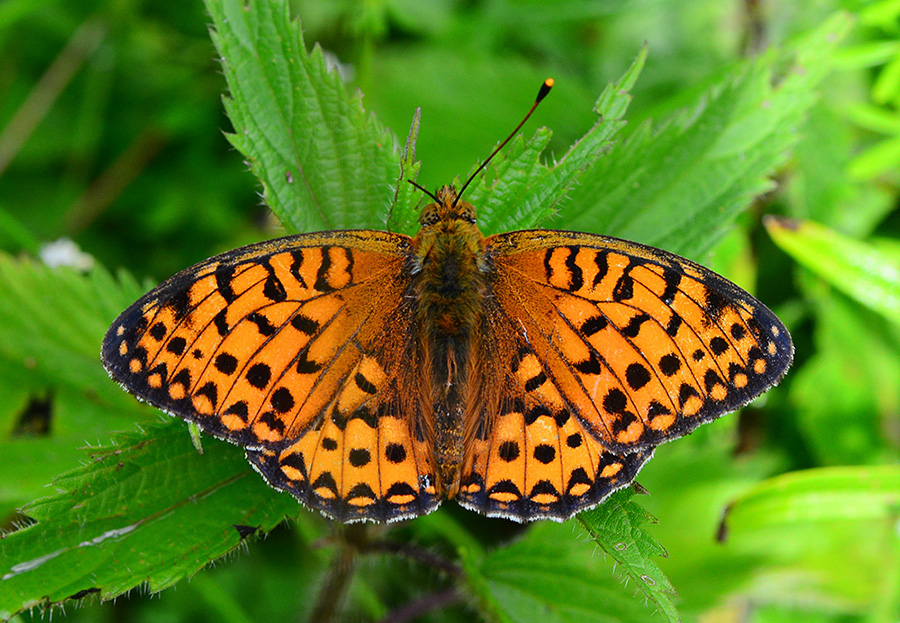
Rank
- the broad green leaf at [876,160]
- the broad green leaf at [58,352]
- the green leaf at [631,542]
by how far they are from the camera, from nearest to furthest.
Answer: the green leaf at [631,542]
the broad green leaf at [58,352]
the broad green leaf at [876,160]

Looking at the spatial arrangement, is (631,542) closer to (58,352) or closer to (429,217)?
(429,217)

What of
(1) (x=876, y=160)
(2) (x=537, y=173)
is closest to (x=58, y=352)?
(2) (x=537, y=173)

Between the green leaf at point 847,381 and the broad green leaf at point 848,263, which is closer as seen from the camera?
the broad green leaf at point 848,263

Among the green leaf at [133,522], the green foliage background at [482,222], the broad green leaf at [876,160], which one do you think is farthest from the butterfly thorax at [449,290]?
the broad green leaf at [876,160]

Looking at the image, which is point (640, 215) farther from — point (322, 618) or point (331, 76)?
point (322, 618)

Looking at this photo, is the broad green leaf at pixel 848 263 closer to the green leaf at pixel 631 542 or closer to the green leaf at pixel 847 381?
the green leaf at pixel 847 381

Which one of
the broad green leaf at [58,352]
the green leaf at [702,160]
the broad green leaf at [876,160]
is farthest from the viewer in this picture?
the broad green leaf at [876,160]
